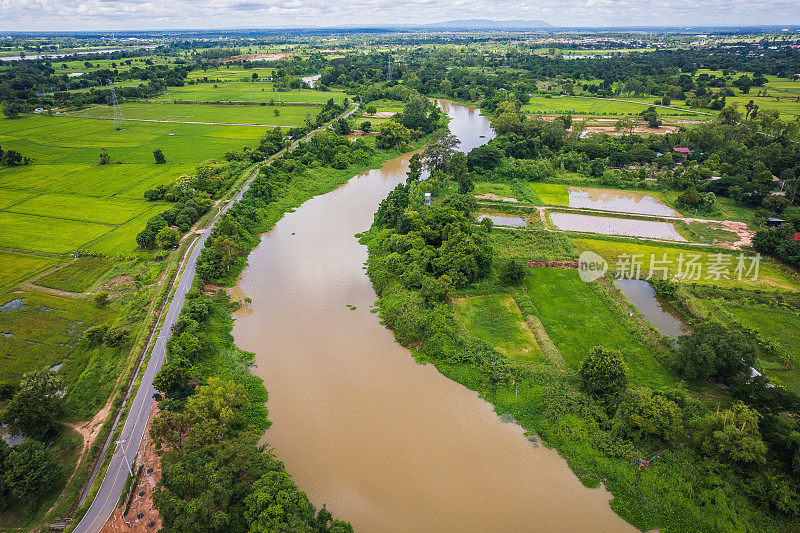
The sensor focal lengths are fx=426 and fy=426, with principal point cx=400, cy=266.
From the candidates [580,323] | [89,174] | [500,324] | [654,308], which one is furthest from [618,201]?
[89,174]

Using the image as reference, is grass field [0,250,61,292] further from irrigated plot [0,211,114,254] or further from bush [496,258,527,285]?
bush [496,258,527,285]

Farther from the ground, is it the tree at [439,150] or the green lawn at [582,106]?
the green lawn at [582,106]

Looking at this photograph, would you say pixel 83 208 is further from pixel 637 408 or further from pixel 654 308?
pixel 654 308

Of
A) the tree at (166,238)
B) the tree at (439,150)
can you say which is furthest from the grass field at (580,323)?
the tree at (166,238)

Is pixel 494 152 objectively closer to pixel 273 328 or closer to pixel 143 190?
pixel 273 328

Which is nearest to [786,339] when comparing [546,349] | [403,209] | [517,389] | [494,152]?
[546,349]

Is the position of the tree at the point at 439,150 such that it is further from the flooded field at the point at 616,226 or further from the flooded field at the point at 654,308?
the flooded field at the point at 654,308
